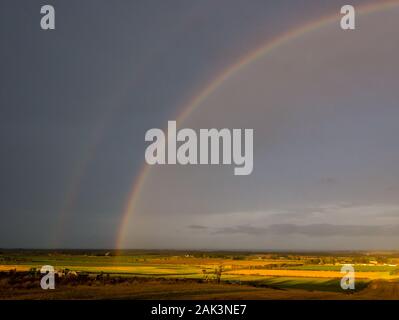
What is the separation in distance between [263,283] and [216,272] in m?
9.26

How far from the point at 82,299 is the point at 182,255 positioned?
146 ft

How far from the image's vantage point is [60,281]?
42.5 m

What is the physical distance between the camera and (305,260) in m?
69.1

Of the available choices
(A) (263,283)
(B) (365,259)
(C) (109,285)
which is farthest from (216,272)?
(B) (365,259)

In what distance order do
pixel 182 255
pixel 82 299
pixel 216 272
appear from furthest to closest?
pixel 182 255 → pixel 216 272 → pixel 82 299
